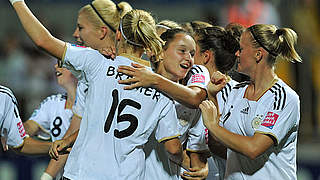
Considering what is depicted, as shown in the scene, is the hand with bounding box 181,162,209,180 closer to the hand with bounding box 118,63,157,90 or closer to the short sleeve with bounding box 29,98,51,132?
the hand with bounding box 118,63,157,90

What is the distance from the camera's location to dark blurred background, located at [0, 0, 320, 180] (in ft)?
26.9

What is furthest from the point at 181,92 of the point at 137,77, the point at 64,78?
the point at 64,78

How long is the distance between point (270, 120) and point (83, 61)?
131 centimetres

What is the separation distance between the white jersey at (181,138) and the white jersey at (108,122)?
247mm

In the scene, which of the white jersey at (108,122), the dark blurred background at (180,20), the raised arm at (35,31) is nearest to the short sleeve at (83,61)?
the white jersey at (108,122)

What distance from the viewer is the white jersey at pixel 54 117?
18.0 ft

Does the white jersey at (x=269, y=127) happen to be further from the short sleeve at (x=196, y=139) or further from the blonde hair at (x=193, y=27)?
the blonde hair at (x=193, y=27)

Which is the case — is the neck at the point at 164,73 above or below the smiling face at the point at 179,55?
below

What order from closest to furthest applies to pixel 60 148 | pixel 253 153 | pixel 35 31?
pixel 35 31, pixel 253 153, pixel 60 148

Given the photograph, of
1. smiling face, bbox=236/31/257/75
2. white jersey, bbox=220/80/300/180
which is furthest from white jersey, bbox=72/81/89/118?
smiling face, bbox=236/31/257/75

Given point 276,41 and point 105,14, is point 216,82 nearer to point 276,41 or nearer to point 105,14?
point 276,41

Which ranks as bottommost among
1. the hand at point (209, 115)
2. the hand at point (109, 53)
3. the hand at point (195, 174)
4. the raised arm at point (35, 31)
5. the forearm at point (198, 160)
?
the hand at point (195, 174)

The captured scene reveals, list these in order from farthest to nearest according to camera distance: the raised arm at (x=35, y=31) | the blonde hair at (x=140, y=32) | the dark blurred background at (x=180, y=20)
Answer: the dark blurred background at (x=180, y=20)
the blonde hair at (x=140, y=32)
the raised arm at (x=35, y=31)

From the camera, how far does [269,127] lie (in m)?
3.88
